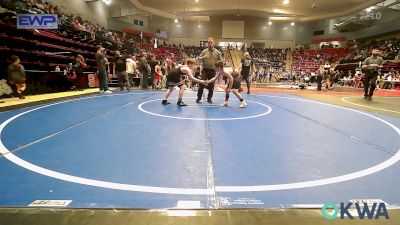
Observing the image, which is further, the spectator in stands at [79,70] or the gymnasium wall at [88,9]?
the gymnasium wall at [88,9]

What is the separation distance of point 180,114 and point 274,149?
8.91ft

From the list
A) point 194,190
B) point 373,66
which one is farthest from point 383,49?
point 194,190

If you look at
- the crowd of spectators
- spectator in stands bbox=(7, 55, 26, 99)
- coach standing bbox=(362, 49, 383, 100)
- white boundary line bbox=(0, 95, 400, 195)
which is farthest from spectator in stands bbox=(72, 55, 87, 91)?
the crowd of spectators

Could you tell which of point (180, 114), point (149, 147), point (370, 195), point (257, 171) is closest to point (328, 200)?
point (370, 195)

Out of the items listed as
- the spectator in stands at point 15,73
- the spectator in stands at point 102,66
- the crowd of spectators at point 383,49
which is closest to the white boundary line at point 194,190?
the spectator in stands at point 15,73

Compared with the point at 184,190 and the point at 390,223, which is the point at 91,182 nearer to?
the point at 184,190

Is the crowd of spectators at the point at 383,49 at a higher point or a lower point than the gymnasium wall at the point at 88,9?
lower

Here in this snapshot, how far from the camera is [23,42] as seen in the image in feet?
30.6

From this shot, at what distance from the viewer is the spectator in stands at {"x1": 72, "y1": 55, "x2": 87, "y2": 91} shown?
1067 cm

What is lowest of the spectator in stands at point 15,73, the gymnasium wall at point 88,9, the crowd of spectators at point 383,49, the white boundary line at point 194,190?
the white boundary line at point 194,190

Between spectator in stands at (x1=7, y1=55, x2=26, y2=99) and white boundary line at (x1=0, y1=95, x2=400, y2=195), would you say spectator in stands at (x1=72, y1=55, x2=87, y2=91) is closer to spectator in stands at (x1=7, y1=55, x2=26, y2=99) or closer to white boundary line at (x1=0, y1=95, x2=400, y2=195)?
spectator in stands at (x1=7, y1=55, x2=26, y2=99)

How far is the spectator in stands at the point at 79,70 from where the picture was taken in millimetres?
10672

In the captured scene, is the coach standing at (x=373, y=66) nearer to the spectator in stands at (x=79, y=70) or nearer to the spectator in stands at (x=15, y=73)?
the spectator in stands at (x=79, y=70)

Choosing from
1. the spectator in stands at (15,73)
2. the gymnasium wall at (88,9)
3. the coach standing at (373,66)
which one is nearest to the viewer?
the spectator in stands at (15,73)
